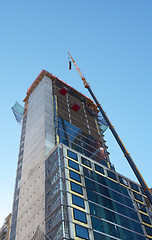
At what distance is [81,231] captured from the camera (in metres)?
47.6

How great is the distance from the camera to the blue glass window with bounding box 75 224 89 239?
46.7m

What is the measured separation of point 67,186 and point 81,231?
915 cm

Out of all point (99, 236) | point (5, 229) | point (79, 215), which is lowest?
point (99, 236)

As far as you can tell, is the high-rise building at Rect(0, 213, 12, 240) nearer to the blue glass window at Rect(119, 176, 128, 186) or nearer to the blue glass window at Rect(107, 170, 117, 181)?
the blue glass window at Rect(107, 170, 117, 181)

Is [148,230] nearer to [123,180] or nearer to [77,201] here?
[123,180]

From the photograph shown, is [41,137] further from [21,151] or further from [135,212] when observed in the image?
[135,212]

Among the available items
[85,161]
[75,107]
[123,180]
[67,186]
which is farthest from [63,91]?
[67,186]

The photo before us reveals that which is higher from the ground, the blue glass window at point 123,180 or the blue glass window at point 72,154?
the blue glass window at point 123,180

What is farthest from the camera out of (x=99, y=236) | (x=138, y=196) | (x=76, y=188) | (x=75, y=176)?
(x=138, y=196)

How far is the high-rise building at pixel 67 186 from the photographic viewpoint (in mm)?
50541

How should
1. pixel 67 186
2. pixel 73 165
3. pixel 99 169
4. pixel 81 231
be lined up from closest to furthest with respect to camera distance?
pixel 81 231 → pixel 67 186 → pixel 73 165 → pixel 99 169

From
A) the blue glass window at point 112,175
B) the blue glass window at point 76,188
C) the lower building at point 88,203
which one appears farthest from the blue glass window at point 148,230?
the blue glass window at point 76,188

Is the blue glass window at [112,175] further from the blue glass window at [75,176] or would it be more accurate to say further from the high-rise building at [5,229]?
the high-rise building at [5,229]

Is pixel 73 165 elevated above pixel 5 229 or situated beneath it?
situated beneath
